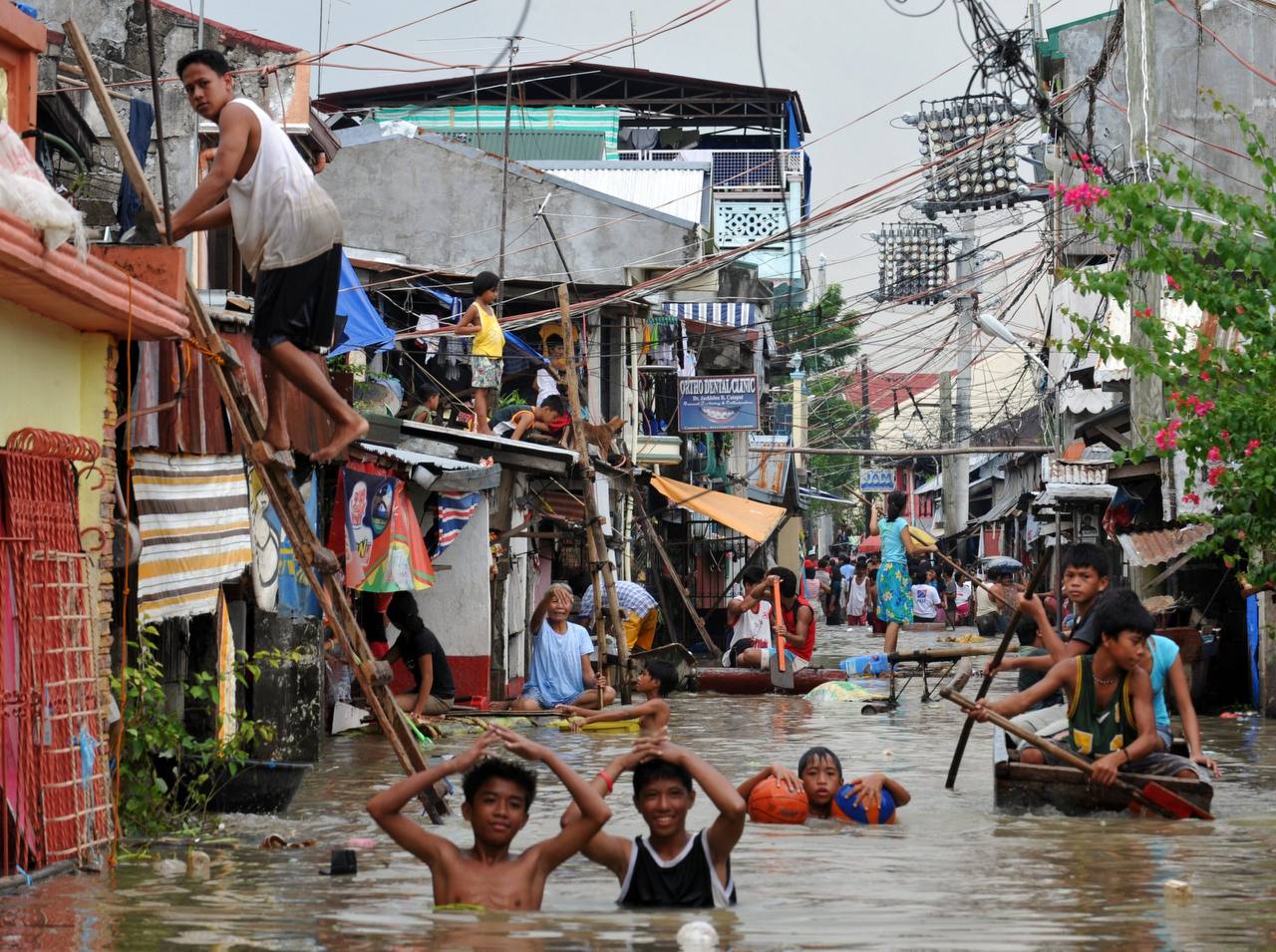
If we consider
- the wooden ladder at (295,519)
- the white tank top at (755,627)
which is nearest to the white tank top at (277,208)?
the wooden ladder at (295,519)

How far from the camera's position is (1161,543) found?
17.9 m

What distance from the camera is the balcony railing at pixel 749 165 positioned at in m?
35.7

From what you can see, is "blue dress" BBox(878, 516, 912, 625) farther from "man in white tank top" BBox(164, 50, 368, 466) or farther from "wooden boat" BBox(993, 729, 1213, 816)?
"man in white tank top" BBox(164, 50, 368, 466)

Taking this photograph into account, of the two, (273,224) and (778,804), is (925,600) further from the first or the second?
(273,224)

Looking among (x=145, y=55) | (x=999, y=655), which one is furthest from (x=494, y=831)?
(x=145, y=55)

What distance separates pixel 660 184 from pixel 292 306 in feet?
75.9

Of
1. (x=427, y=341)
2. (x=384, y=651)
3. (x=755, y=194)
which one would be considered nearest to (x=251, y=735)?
(x=384, y=651)

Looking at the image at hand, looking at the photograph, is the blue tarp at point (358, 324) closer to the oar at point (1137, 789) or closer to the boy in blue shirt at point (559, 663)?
the boy in blue shirt at point (559, 663)

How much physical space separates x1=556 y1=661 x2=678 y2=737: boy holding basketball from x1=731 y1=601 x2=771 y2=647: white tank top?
6.01ft

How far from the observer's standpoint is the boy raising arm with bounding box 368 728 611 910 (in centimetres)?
670

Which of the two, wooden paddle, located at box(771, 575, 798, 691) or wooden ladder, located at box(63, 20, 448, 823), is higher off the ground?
wooden ladder, located at box(63, 20, 448, 823)

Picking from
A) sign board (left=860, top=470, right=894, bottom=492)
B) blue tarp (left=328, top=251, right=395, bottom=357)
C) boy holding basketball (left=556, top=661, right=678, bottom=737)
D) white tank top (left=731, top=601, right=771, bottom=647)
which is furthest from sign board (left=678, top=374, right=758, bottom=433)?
sign board (left=860, top=470, right=894, bottom=492)

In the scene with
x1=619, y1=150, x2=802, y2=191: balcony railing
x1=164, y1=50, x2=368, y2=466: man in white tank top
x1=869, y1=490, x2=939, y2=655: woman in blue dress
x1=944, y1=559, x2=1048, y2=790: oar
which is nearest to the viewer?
x1=164, y1=50, x2=368, y2=466: man in white tank top

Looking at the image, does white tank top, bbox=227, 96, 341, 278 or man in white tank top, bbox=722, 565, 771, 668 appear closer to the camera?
white tank top, bbox=227, 96, 341, 278
